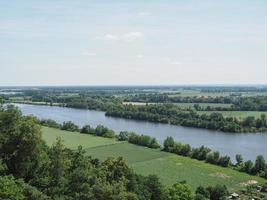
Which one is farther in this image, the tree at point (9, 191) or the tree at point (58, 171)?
the tree at point (58, 171)

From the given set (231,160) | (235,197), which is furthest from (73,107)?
(235,197)

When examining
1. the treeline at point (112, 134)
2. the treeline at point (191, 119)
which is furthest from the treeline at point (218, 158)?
the treeline at point (191, 119)

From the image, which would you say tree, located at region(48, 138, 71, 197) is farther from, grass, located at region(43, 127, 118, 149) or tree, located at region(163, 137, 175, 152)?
grass, located at region(43, 127, 118, 149)

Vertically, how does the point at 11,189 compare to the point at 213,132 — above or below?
above

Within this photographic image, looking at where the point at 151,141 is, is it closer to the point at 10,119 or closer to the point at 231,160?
the point at 231,160

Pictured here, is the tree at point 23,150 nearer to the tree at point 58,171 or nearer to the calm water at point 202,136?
the tree at point 58,171

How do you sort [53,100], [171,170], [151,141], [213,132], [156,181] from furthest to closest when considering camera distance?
[53,100] < [213,132] < [151,141] < [171,170] < [156,181]

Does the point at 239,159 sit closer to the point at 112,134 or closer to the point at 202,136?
the point at 202,136

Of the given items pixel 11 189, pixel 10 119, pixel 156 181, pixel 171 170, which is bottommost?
pixel 171 170
